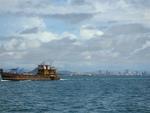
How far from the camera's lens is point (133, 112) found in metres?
48.3

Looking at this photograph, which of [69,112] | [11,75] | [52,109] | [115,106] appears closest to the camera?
[69,112]

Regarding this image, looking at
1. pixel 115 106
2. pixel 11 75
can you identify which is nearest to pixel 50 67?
pixel 11 75

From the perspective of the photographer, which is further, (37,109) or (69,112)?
(37,109)

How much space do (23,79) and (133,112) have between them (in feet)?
421

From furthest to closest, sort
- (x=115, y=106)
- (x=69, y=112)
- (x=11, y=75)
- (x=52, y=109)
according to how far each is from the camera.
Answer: (x=11, y=75) → (x=115, y=106) → (x=52, y=109) → (x=69, y=112)

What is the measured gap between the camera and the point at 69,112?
4781cm

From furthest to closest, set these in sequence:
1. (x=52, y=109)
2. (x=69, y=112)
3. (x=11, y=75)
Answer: (x=11, y=75)
(x=52, y=109)
(x=69, y=112)

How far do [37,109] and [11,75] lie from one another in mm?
116703

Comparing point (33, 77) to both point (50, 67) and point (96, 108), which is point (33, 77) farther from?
point (96, 108)

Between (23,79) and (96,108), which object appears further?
(23,79)

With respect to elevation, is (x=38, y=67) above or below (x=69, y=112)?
above

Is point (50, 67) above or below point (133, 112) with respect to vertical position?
above

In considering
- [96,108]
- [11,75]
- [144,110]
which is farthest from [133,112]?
[11,75]

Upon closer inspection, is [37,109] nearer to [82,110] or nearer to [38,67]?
[82,110]
